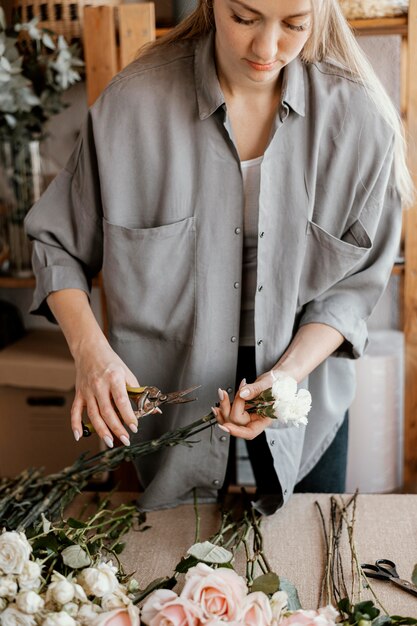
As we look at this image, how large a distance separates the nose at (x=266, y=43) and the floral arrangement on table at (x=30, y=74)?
1.12 m

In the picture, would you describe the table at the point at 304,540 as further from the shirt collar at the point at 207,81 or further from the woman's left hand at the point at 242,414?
the shirt collar at the point at 207,81

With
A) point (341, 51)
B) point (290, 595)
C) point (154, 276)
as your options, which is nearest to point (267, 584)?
point (290, 595)

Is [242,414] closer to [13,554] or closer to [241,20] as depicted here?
[13,554]

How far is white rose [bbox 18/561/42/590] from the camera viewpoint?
2.98 ft

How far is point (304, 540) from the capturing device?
1.30m

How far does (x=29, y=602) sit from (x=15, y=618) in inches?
1.0

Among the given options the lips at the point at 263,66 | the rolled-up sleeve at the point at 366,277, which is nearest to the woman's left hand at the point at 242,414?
the rolled-up sleeve at the point at 366,277

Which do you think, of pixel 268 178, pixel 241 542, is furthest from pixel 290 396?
pixel 268 178

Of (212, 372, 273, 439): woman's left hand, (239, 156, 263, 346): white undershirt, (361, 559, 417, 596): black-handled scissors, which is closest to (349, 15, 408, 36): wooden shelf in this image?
(239, 156, 263, 346): white undershirt

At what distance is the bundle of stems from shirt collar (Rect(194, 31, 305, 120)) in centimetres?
54

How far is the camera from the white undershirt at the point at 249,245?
4.67ft

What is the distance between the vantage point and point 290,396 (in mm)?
1099

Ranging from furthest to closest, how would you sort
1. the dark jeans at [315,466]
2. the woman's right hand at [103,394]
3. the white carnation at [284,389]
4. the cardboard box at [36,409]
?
the cardboard box at [36,409] < the dark jeans at [315,466] < the woman's right hand at [103,394] < the white carnation at [284,389]

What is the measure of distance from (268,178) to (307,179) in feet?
0.23
